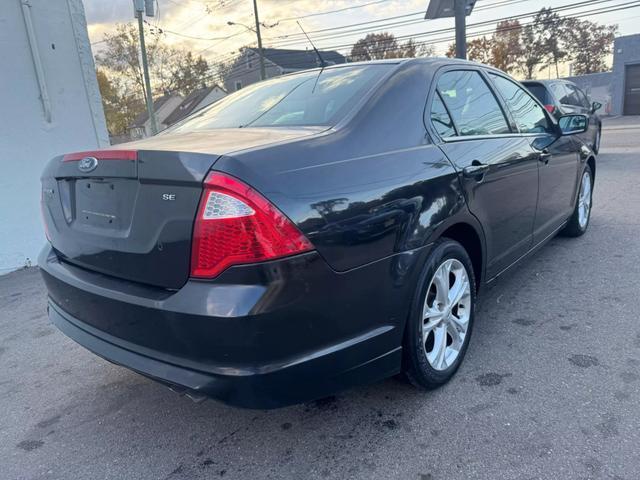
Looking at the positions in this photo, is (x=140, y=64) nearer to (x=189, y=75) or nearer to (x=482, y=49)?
(x=189, y=75)

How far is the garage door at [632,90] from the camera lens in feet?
91.5

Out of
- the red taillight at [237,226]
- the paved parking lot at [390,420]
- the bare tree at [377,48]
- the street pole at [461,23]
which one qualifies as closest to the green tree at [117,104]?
the bare tree at [377,48]

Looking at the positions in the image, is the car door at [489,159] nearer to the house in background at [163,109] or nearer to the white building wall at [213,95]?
the white building wall at [213,95]

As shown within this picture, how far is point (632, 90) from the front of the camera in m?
28.2

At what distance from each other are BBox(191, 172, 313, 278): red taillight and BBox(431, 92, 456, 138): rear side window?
127cm

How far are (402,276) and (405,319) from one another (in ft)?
0.70

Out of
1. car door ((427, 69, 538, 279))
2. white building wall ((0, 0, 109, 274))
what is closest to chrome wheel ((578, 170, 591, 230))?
car door ((427, 69, 538, 279))

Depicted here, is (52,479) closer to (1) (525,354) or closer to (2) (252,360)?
(2) (252,360)

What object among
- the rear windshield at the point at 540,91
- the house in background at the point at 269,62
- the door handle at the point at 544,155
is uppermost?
the house in background at the point at 269,62

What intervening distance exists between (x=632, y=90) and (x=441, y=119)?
106 feet

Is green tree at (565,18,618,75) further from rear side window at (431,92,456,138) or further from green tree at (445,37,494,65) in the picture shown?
rear side window at (431,92,456,138)

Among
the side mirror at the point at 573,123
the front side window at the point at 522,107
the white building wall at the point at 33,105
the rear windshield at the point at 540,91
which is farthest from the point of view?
the rear windshield at the point at 540,91

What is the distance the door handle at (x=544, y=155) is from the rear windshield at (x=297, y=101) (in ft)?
5.12

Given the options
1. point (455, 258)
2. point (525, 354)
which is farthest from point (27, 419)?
point (525, 354)
